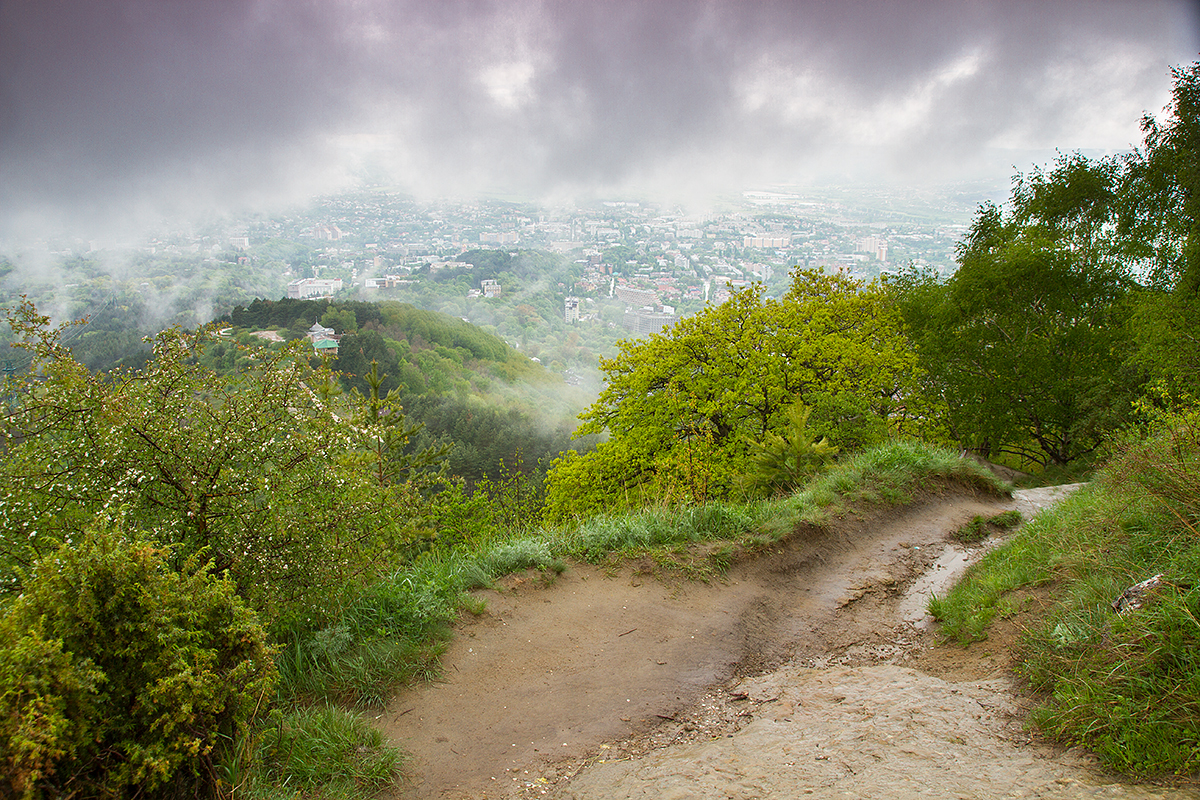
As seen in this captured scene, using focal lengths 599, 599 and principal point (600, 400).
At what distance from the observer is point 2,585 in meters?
4.19

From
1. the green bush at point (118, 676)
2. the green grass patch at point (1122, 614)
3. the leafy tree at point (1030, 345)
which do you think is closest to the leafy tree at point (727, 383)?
the leafy tree at point (1030, 345)

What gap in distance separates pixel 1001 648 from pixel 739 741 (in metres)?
2.37

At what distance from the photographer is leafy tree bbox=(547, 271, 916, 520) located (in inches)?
714

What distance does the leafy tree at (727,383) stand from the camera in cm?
1812

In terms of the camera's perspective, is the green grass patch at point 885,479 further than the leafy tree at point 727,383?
No

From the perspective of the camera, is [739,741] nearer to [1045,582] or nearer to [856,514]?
[1045,582]

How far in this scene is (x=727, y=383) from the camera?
61.9 ft

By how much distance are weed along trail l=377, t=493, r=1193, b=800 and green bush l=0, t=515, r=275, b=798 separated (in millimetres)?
1313

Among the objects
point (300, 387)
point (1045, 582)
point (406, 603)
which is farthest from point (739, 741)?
→ point (300, 387)

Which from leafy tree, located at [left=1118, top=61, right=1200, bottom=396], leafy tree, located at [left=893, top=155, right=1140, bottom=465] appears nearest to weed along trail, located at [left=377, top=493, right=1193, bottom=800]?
leafy tree, located at [left=1118, top=61, right=1200, bottom=396]

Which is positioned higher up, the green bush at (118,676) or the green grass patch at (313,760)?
the green bush at (118,676)

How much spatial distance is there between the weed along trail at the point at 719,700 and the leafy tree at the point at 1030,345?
14.6 m

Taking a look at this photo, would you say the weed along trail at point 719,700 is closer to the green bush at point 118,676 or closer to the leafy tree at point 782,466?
the green bush at point 118,676

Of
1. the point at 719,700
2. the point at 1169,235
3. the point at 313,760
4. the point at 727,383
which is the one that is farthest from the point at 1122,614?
the point at 1169,235
